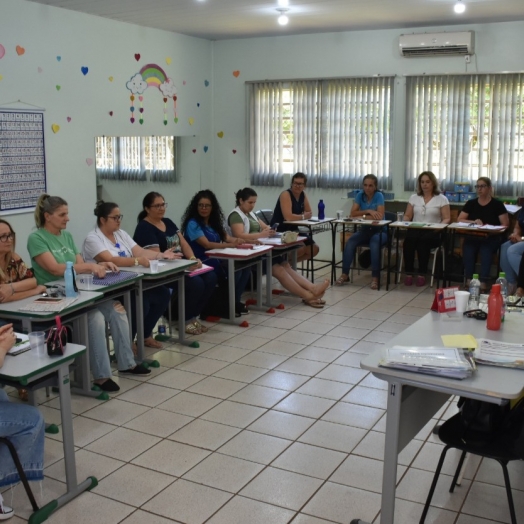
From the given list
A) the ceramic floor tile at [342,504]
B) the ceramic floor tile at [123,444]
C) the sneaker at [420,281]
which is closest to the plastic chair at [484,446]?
the ceramic floor tile at [342,504]

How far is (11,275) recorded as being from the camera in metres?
4.05

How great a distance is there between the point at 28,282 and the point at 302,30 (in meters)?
5.35

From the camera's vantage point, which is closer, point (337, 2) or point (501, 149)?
point (337, 2)

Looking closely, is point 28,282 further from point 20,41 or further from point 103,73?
point 103,73

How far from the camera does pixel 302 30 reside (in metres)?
8.14

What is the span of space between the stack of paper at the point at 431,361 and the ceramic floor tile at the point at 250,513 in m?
0.90

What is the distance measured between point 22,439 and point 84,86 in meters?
4.72

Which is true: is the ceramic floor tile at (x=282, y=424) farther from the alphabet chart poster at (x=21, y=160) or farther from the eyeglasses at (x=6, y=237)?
the alphabet chart poster at (x=21, y=160)

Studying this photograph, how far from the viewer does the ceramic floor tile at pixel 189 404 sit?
4.15m

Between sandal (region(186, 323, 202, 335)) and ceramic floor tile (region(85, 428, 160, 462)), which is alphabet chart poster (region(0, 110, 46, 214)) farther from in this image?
ceramic floor tile (region(85, 428, 160, 462))

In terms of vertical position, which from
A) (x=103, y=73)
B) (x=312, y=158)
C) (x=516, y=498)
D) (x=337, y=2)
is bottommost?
(x=516, y=498)

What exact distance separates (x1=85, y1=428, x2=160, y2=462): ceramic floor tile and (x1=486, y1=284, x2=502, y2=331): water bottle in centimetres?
189

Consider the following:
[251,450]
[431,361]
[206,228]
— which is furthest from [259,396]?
[206,228]

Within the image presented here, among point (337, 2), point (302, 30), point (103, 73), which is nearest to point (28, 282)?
point (103, 73)
